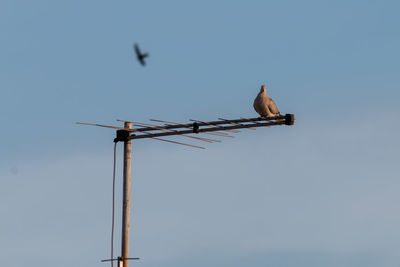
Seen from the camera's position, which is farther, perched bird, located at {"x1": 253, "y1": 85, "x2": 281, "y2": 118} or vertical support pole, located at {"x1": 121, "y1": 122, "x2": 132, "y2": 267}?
perched bird, located at {"x1": 253, "y1": 85, "x2": 281, "y2": 118}

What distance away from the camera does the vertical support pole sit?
1979 centimetres

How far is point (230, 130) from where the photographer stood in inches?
794

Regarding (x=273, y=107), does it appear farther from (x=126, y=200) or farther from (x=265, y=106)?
(x=126, y=200)

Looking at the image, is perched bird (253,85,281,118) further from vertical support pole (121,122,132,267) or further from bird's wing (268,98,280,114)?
vertical support pole (121,122,132,267)

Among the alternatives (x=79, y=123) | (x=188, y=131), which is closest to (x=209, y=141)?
(x=188, y=131)

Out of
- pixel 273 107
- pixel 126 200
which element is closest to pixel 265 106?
pixel 273 107

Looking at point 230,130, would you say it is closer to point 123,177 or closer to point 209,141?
point 209,141

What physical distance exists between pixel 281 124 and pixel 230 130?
149cm

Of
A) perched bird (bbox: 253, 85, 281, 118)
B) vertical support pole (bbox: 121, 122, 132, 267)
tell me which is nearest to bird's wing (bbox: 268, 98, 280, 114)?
perched bird (bbox: 253, 85, 281, 118)

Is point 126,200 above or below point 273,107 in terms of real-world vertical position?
below

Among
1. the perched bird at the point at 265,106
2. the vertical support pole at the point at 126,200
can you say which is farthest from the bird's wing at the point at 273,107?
the vertical support pole at the point at 126,200

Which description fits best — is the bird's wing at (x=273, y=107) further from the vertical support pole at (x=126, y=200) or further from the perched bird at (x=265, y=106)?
the vertical support pole at (x=126, y=200)

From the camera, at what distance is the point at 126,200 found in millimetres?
20141

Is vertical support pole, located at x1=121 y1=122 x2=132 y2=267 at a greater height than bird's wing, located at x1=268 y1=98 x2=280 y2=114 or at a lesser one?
lesser
